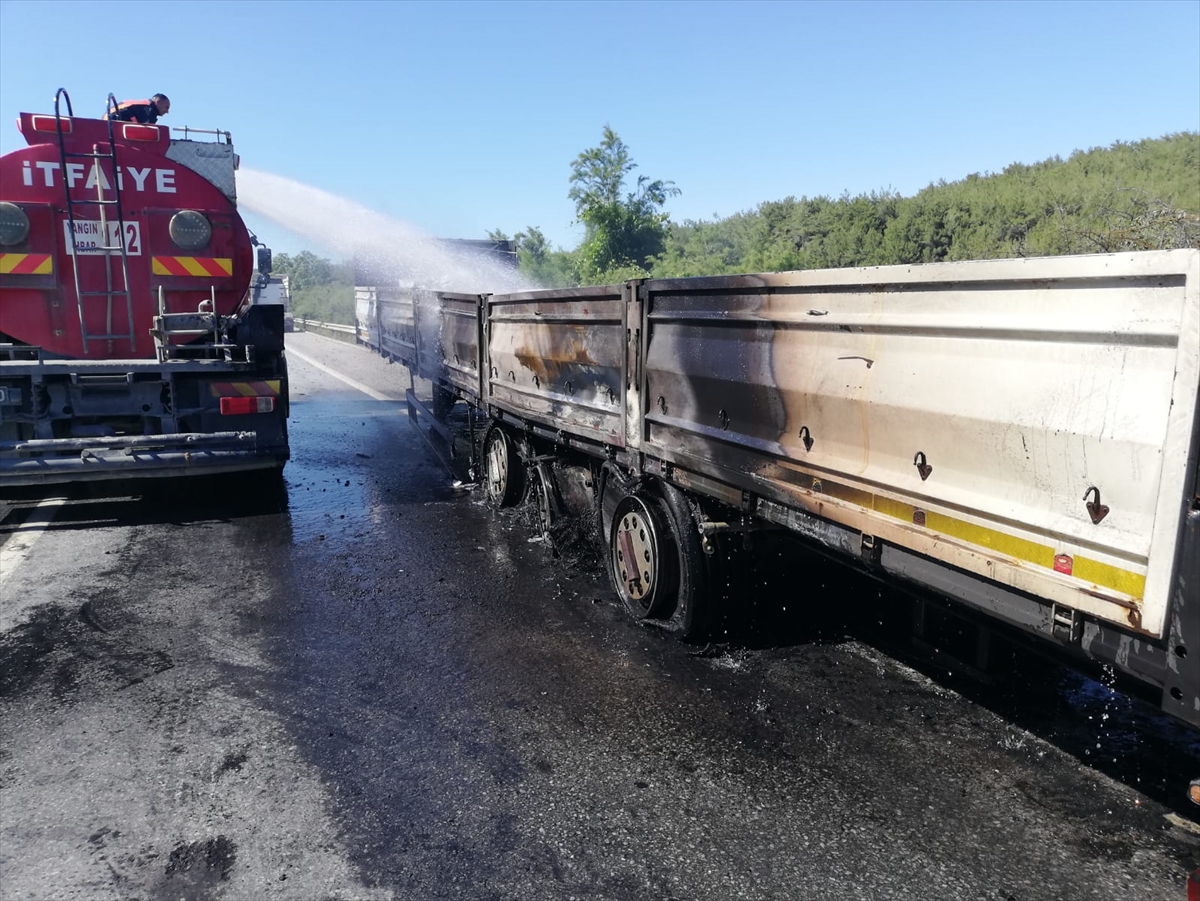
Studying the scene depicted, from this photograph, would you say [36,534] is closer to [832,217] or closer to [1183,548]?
[1183,548]

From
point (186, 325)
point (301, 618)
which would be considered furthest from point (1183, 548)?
point (186, 325)

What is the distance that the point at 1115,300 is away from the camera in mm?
2457

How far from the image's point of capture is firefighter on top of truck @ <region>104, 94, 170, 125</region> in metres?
8.15

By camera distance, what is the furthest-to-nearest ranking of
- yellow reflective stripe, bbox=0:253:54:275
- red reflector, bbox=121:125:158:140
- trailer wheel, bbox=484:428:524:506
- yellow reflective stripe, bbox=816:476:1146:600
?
trailer wheel, bbox=484:428:524:506 → red reflector, bbox=121:125:158:140 → yellow reflective stripe, bbox=0:253:54:275 → yellow reflective stripe, bbox=816:476:1146:600

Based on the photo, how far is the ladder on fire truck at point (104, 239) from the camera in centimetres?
735

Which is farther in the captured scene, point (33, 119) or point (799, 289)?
point (33, 119)

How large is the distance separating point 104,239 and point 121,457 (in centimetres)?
204

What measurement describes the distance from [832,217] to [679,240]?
18078mm

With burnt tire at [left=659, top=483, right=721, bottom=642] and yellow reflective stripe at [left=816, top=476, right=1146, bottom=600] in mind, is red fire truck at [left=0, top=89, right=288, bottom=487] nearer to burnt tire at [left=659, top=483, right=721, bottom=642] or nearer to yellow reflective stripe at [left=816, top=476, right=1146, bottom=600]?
burnt tire at [left=659, top=483, right=721, bottom=642]

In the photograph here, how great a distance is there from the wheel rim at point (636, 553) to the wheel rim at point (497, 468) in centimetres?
260

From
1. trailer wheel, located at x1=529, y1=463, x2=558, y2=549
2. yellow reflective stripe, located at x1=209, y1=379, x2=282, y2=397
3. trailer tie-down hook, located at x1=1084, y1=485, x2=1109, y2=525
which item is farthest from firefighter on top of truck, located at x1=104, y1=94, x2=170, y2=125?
trailer tie-down hook, located at x1=1084, y1=485, x2=1109, y2=525

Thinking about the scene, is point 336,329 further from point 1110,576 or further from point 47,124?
point 1110,576

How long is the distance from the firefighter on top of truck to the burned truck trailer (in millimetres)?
5465

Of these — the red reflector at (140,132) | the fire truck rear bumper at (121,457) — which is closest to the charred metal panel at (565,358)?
the fire truck rear bumper at (121,457)
